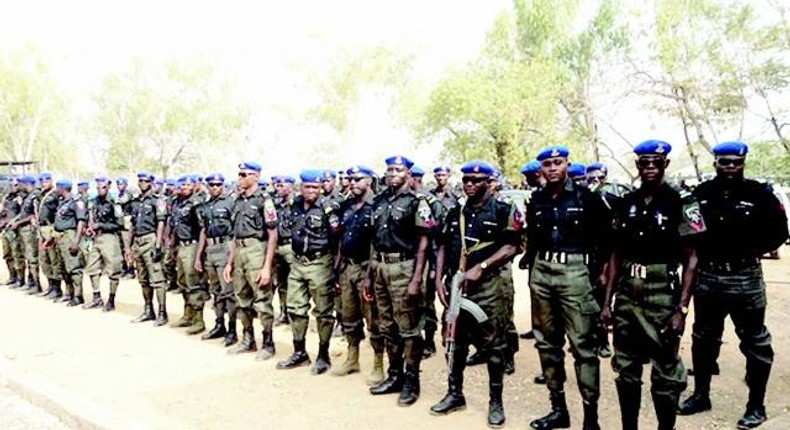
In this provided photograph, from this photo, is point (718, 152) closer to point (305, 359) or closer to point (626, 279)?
point (626, 279)

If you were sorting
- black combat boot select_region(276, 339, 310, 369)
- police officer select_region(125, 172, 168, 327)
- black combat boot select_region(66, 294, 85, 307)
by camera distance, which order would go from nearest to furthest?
black combat boot select_region(276, 339, 310, 369), police officer select_region(125, 172, 168, 327), black combat boot select_region(66, 294, 85, 307)

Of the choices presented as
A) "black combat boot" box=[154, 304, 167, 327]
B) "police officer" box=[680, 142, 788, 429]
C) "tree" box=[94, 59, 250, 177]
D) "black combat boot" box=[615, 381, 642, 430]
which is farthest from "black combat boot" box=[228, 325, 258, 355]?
"tree" box=[94, 59, 250, 177]

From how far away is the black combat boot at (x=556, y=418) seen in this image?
4484mm

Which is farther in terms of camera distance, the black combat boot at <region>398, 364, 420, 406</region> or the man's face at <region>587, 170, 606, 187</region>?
the man's face at <region>587, 170, 606, 187</region>

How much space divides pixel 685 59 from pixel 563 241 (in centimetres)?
1889

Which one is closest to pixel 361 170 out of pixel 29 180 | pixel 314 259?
pixel 314 259

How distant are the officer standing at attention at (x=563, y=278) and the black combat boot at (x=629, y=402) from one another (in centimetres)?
22

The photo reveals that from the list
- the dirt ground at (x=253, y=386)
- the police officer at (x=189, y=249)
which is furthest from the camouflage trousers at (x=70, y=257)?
the police officer at (x=189, y=249)

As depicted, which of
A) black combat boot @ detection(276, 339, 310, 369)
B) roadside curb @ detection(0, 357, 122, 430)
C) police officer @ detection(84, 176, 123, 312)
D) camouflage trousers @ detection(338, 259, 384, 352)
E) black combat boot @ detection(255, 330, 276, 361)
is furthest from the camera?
police officer @ detection(84, 176, 123, 312)

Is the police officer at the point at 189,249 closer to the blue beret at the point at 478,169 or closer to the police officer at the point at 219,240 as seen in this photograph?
the police officer at the point at 219,240

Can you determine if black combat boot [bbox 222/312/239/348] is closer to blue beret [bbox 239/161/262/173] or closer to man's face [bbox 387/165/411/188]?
blue beret [bbox 239/161/262/173]

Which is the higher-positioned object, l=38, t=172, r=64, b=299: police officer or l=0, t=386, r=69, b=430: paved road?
l=38, t=172, r=64, b=299: police officer

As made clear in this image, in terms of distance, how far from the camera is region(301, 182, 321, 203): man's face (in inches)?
242

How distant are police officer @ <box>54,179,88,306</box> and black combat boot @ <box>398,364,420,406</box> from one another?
637 centimetres
